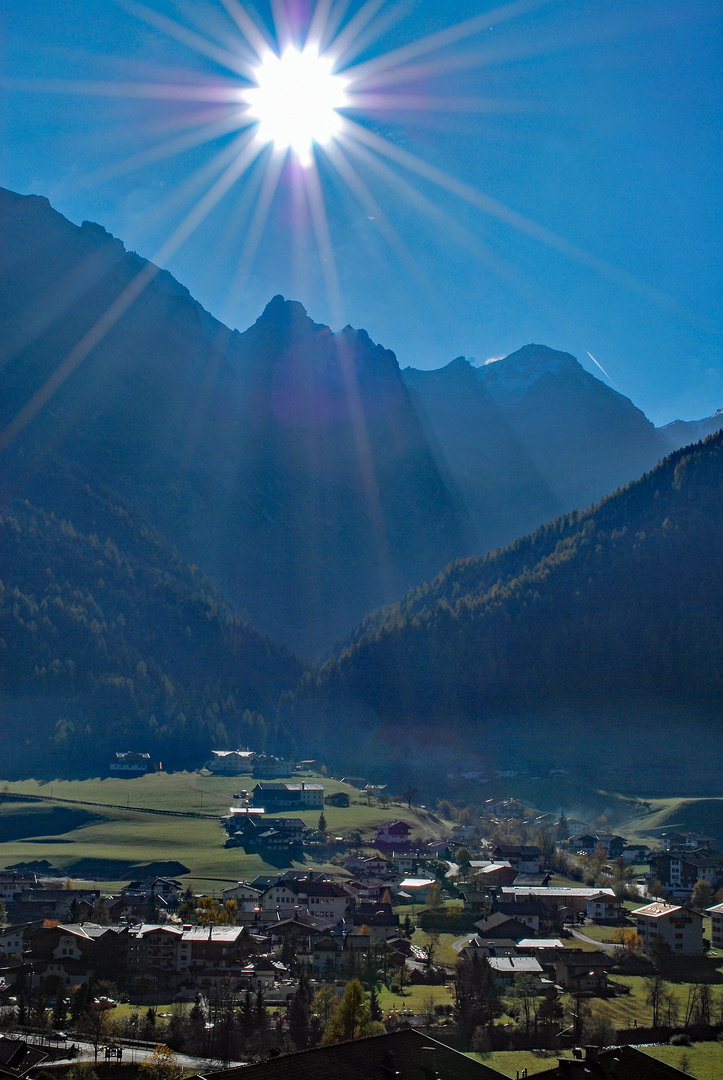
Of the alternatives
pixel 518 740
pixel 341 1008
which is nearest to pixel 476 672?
pixel 518 740

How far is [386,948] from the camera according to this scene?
185ft

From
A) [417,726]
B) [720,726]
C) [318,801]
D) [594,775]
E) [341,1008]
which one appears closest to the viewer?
[341,1008]

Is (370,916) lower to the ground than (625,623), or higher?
lower

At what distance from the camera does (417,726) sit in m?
178

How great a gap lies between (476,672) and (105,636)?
250 feet

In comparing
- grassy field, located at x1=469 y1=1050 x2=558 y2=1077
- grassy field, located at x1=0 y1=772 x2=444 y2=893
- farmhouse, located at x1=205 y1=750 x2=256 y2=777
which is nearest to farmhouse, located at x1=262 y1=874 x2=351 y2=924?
grassy field, located at x1=0 y1=772 x2=444 y2=893

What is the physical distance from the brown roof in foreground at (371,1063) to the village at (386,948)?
1.65 metres

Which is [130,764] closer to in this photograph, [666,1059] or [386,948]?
[386,948]

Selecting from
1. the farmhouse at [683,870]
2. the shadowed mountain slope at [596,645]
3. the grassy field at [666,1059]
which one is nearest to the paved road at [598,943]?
the grassy field at [666,1059]

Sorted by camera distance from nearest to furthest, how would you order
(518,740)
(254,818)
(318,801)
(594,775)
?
(254,818) < (318,801) < (594,775) < (518,740)

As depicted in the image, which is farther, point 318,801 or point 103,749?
point 103,749

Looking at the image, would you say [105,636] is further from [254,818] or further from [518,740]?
[254,818]

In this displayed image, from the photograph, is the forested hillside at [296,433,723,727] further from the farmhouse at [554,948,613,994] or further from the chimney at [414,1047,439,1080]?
the chimney at [414,1047,439,1080]

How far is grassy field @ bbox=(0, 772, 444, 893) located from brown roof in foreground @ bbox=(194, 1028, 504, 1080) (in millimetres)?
56273
